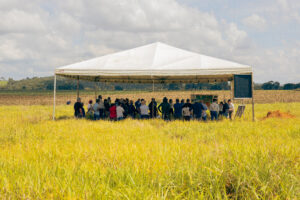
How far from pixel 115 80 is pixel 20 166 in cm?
1583

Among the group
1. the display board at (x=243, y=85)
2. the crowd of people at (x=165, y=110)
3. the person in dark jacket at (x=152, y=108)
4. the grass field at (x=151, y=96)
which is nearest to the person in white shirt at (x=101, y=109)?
the crowd of people at (x=165, y=110)

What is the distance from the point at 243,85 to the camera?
36.1 ft

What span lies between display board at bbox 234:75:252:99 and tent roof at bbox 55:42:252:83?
0.86ft

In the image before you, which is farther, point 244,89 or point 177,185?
point 244,89

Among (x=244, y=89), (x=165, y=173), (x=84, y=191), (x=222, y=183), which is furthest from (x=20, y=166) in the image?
(x=244, y=89)

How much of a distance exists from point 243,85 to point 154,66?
4.39 m

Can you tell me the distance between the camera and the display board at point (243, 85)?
431 inches

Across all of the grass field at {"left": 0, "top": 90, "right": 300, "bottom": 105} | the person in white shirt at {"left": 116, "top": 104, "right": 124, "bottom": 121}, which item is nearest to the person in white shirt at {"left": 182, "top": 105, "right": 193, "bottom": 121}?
the person in white shirt at {"left": 116, "top": 104, "right": 124, "bottom": 121}

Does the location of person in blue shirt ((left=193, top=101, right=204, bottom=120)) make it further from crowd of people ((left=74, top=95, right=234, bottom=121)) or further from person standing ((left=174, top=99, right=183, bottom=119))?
person standing ((left=174, top=99, right=183, bottom=119))

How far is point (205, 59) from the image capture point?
12.0 meters

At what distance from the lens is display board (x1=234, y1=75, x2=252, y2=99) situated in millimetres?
10945

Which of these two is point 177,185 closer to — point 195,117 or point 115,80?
point 195,117

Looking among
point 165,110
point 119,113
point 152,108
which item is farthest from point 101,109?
point 165,110

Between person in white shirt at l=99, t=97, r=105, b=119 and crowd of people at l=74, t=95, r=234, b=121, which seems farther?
person in white shirt at l=99, t=97, r=105, b=119
